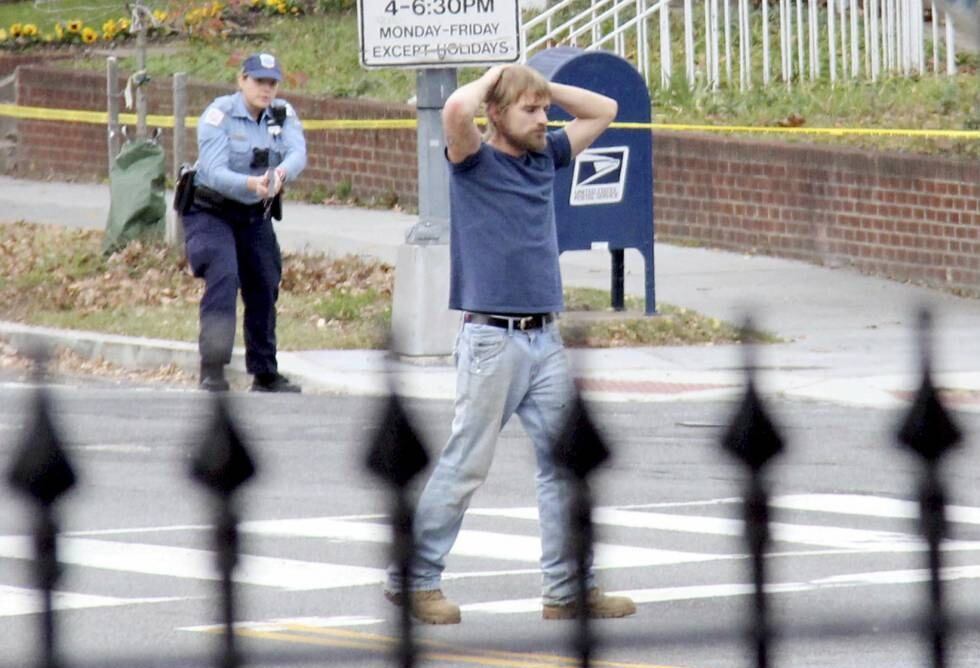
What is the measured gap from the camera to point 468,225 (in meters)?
6.49

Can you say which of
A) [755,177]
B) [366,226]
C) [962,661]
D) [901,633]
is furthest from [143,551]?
[366,226]

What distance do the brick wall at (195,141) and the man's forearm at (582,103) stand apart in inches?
486

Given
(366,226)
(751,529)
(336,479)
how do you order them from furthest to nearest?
(366,226) < (336,479) < (751,529)

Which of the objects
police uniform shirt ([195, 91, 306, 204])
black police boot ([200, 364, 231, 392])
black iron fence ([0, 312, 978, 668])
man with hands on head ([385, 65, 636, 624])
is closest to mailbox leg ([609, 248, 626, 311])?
police uniform shirt ([195, 91, 306, 204])

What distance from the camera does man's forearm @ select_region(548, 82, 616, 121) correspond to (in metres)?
7.03

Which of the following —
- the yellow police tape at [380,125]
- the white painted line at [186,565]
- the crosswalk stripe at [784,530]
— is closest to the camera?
the white painted line at [186,565]

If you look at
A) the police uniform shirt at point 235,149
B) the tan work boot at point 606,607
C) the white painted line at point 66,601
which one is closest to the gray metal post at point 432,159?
the police uniform shirt at point 235,149

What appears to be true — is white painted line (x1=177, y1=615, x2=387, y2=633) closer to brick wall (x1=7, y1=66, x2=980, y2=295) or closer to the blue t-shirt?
the blue t-shirt

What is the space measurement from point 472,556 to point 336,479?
1522 mm

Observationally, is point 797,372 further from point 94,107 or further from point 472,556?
point 94,107

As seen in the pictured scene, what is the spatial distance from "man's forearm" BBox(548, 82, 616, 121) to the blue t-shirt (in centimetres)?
50

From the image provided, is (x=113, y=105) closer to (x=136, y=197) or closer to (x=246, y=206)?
(x=136, y=197)

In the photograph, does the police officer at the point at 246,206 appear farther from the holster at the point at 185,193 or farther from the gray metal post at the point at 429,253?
the gray metal post at the point at 429,253

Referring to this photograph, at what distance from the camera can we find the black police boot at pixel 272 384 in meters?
11.4
